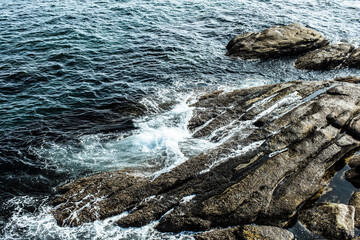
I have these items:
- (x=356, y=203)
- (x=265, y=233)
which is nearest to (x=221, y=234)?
(x=265, y=233)

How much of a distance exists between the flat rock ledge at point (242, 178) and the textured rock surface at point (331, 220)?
42 centimetres

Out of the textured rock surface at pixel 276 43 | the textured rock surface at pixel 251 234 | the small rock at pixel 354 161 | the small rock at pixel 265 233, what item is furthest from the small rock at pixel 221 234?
the textured rock surface at pixel 276 43

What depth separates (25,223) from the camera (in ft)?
30.8

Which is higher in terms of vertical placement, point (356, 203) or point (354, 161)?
point (354, 161)

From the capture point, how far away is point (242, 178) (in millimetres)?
9242

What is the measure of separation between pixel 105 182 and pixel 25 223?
295 cm

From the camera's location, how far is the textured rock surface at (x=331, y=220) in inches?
303

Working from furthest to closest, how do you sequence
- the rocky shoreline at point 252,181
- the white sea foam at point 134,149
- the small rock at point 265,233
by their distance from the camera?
the white sea foam at point 134,149 < the rocky shoreline at point 252,181 < the small rock at point 265,233

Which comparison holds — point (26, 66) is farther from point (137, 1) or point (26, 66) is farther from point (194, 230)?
point (137, 1)

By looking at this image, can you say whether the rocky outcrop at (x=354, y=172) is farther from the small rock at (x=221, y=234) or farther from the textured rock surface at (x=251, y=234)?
the small rock at (x=221, y=234)

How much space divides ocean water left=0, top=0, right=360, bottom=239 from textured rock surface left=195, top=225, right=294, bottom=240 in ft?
3.66

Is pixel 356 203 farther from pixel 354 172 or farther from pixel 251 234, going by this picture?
pixel 251 234

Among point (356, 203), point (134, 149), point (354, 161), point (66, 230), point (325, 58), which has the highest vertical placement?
point (325, 58)

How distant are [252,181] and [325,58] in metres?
16.4
